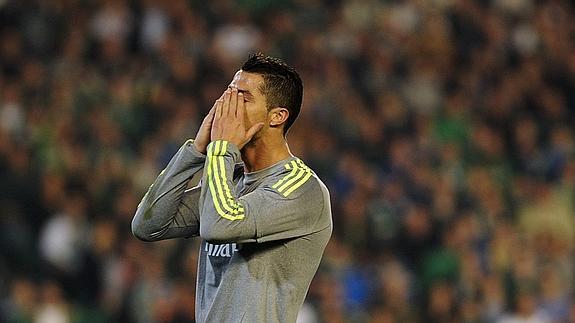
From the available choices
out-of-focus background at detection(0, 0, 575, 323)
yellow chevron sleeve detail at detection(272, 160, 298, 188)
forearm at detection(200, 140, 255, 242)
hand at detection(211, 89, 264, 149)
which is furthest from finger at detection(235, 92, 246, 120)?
out-of-focus background at detection(0, 0, 575, 323)

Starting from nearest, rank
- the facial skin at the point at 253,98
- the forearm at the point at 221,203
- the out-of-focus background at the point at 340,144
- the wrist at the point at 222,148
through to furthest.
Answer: the forearm at the point at 221,203, the wrist at the point at 222,148, the facial skin at the point at 253,98, the out-of-focus background at the point at 340,144

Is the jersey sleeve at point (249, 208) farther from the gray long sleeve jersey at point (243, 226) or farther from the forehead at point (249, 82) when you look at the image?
the forehead at point (249, 82)

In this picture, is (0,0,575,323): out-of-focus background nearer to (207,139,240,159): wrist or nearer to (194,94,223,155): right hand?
Answer: (194,94,223,155): right hand

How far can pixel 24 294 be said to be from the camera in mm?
8031

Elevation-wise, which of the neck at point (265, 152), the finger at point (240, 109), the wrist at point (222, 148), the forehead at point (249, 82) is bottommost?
the neck at point (265, 152)

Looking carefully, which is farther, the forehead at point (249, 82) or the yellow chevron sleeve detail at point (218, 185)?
the forehead at point (249, 82)

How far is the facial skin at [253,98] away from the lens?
348 centimetres

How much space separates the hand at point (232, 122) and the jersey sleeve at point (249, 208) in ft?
0.12

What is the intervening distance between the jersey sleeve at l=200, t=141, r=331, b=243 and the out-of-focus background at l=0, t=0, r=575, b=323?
4114 mm

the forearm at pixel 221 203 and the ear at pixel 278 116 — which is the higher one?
the ear at pixel 278 116

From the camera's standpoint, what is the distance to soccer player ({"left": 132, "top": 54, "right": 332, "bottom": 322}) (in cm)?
335

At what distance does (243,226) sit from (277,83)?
→ 475 mm

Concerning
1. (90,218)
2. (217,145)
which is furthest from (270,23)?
(217,145)

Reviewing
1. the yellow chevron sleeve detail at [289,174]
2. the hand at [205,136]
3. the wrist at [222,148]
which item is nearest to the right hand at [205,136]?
the hand at [205,136]
